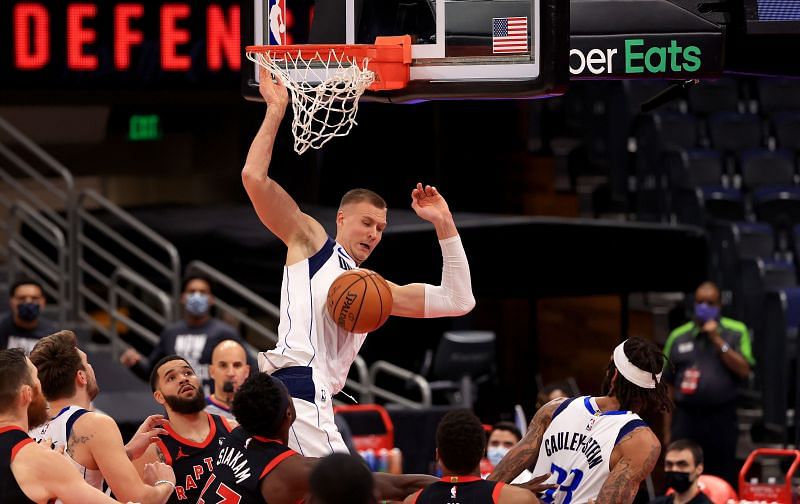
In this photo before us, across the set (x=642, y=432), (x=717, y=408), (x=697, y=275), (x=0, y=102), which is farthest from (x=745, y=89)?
(x=642, y=432)

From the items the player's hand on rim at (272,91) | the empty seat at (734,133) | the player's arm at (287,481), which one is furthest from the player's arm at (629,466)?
the empty seat at (734,133)

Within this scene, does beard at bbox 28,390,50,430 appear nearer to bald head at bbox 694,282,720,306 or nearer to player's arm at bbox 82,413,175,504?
player's arm at bbox 82,413,175,504

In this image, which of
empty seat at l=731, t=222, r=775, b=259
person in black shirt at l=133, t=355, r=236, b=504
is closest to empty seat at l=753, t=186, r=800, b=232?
empty seat at l=731, t=222, r=775, b=259

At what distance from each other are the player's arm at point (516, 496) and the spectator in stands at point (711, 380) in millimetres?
5893

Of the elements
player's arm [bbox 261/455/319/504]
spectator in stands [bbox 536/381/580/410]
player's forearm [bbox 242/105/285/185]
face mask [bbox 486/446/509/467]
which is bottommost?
face mask [bbox 486/446/509/467]

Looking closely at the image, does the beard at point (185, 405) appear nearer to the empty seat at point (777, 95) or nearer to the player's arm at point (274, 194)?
the player's arm at point (274, 194)

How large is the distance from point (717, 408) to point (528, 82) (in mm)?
5765

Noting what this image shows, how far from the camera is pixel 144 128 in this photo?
→ 16328 mm

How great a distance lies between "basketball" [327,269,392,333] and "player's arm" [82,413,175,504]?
0.90m

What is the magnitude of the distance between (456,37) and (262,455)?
2.02m

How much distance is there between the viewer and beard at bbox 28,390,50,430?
18.9ft

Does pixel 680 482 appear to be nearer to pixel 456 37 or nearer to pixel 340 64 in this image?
pixel 456 37

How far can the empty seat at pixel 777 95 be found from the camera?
15430 mm

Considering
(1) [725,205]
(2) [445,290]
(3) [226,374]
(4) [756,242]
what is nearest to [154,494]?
(2) [445,290]
